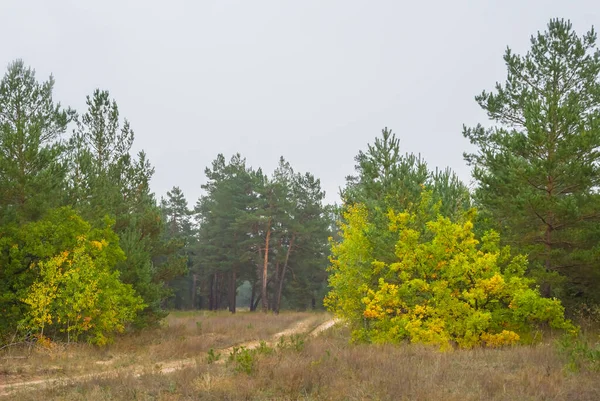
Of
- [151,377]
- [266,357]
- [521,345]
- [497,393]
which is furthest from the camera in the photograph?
[521,345]

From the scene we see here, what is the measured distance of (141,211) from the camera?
78.6ft

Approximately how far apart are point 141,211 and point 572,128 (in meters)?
20.3

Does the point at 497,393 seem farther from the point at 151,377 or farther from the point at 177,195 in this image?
the point at 177,195

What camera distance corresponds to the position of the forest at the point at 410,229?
44.6 feet

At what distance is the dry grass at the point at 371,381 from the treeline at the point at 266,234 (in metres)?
30.1

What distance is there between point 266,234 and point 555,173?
31.5 m

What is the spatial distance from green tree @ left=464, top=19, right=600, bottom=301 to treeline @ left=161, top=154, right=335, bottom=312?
87.8 feet

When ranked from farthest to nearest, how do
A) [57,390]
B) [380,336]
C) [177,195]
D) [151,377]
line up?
[177,195] → [380,336] → [151,377] → [57,390]

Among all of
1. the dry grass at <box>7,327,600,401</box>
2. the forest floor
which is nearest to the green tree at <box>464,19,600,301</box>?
the forest floor

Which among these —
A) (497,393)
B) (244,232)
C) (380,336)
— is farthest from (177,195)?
(497,393)

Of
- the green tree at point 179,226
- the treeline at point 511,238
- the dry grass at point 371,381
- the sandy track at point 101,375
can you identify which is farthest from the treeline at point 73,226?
the green tree at point 179,226

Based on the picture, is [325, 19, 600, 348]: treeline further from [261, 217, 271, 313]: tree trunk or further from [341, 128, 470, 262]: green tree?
[261, 217, 271, 313]: tree trunk

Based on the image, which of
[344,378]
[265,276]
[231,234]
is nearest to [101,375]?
[344,378]

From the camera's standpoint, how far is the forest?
1359 cm
